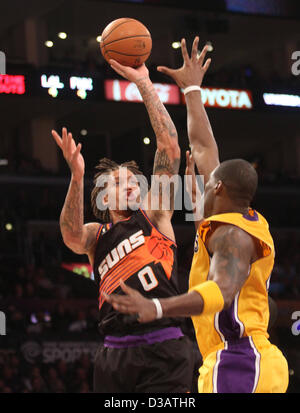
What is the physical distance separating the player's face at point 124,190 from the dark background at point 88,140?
7927 mm

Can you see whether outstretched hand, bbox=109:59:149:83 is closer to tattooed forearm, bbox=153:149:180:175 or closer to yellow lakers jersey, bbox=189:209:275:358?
tattooed forearm, bbox=153:149:180:175

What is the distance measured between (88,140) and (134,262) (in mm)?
18235

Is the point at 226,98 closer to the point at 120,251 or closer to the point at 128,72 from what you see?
the point at 128,72

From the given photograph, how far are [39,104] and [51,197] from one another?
256cm

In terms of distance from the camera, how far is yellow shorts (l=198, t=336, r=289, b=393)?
363 centimetres

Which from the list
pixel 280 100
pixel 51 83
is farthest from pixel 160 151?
pixel 280 100

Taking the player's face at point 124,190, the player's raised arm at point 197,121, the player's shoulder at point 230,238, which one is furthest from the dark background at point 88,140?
the player's shoulder at point 230,238

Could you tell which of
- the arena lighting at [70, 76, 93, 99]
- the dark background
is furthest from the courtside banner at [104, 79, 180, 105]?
the arena lighting at [70, 76, 93, 99]

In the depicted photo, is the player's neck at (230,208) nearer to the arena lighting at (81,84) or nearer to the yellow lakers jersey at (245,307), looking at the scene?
the yellow lakers jersey at (245,307)

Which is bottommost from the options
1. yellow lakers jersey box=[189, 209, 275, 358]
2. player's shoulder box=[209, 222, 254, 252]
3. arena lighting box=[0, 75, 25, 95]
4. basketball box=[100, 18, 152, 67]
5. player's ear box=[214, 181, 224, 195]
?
yellow lakers jersey box=[189, 209, 275, 358]

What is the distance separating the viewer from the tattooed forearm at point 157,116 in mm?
4828

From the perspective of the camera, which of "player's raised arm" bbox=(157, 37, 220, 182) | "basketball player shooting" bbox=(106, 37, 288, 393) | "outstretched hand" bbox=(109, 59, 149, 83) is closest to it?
"basketball player shooting" bbox=(106, 37, 288, 393)

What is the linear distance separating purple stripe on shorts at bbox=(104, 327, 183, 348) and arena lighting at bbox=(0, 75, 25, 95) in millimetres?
13023

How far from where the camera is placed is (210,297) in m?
3.07
